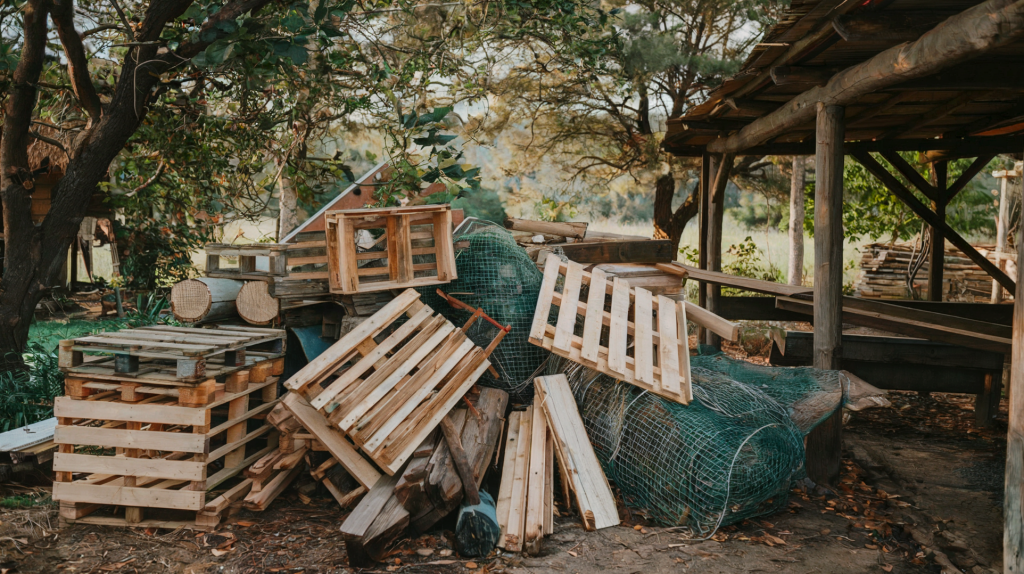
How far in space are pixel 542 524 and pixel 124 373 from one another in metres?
2.57

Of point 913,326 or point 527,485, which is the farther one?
point 913,326

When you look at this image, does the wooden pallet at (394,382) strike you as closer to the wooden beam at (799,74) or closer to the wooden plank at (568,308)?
the wooden plank at (568,308)

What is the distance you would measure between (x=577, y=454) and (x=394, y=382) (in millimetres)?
1266

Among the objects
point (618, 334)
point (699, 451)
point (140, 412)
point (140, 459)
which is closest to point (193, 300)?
point (140, 412)

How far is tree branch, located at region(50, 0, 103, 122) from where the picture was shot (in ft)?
18.4

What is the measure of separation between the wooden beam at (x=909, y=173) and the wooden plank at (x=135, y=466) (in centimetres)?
812

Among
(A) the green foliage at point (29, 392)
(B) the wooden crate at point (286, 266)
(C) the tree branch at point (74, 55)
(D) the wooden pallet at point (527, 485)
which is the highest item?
(C) the tree branch at point (74, 55)

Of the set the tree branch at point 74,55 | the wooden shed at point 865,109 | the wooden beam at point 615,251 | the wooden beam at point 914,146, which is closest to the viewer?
the wooden shed at point 865,109

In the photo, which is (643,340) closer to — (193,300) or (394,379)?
(394,379)

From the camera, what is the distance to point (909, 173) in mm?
8289

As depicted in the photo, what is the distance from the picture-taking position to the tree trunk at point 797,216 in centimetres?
1208

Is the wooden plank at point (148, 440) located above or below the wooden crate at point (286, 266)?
below

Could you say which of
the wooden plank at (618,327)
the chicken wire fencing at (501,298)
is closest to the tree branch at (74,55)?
the chicken wire fencing at (501,298)

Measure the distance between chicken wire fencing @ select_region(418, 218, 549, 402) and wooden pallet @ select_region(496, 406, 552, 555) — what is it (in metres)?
0.68
